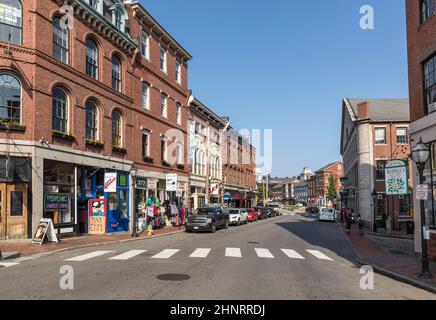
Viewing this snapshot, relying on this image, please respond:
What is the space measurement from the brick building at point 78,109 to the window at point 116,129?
0.07 meters

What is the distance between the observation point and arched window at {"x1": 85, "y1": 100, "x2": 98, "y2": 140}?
77.1ft

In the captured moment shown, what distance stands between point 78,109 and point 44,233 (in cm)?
764

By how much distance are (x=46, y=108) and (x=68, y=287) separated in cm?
1313

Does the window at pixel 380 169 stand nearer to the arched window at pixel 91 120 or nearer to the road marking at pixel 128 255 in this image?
the arched window at pixel 91 120

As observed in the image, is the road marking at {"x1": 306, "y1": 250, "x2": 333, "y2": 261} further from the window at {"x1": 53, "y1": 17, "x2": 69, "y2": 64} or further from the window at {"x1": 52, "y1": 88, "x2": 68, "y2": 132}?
the window at {"x1": 53, "y1": 17, "x2": 69, "y2": 64}

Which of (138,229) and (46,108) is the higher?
(46,108)

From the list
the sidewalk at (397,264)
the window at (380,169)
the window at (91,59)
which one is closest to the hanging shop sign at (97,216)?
the window at (91,59)

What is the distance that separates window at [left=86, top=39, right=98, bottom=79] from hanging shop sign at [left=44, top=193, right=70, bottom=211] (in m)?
7.59

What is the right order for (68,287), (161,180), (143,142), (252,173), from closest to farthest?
(68,287), (143,142), (161,180), (252,173)

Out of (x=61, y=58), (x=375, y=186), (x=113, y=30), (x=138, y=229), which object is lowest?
(x=138, y=229)

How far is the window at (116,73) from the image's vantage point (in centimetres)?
2650

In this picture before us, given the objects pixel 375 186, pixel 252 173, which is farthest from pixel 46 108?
pixel 252 173

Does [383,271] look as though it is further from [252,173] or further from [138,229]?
[252,173]

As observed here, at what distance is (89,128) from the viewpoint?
77.4 ft
